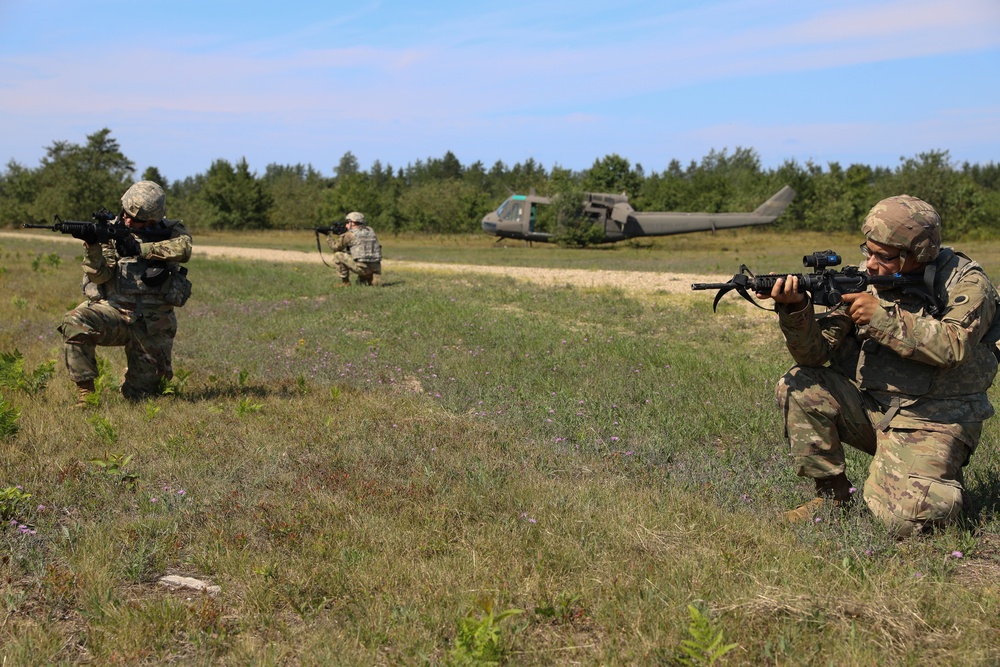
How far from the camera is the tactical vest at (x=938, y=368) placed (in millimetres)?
4445

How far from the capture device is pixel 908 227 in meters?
4.38

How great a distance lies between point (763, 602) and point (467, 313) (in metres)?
10.1

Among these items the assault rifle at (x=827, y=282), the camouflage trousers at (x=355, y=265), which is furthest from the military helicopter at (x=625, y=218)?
the assault rifle at (x=827, y=282)

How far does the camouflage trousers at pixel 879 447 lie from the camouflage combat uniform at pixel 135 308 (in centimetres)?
550

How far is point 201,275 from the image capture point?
2147 centimetres

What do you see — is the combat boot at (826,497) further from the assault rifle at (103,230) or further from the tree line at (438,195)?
the tree line at (438,195)

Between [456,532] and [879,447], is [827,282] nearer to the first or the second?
[879,447]

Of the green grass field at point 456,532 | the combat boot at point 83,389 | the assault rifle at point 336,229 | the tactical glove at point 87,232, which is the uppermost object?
the assault rifle at point 336,229

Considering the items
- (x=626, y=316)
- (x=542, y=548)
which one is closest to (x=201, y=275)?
(x=626, y=316)

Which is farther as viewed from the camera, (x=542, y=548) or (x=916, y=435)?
(x=916, y=435)

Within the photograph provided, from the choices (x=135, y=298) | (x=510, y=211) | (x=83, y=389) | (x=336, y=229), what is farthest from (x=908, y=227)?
(x=510, y=211)

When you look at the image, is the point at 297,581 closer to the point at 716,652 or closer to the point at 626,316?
the point at 716,652

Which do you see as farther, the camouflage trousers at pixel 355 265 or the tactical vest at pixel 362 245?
the camouflage trousers at pixel 355 265

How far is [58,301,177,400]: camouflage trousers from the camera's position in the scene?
717 centimetres
